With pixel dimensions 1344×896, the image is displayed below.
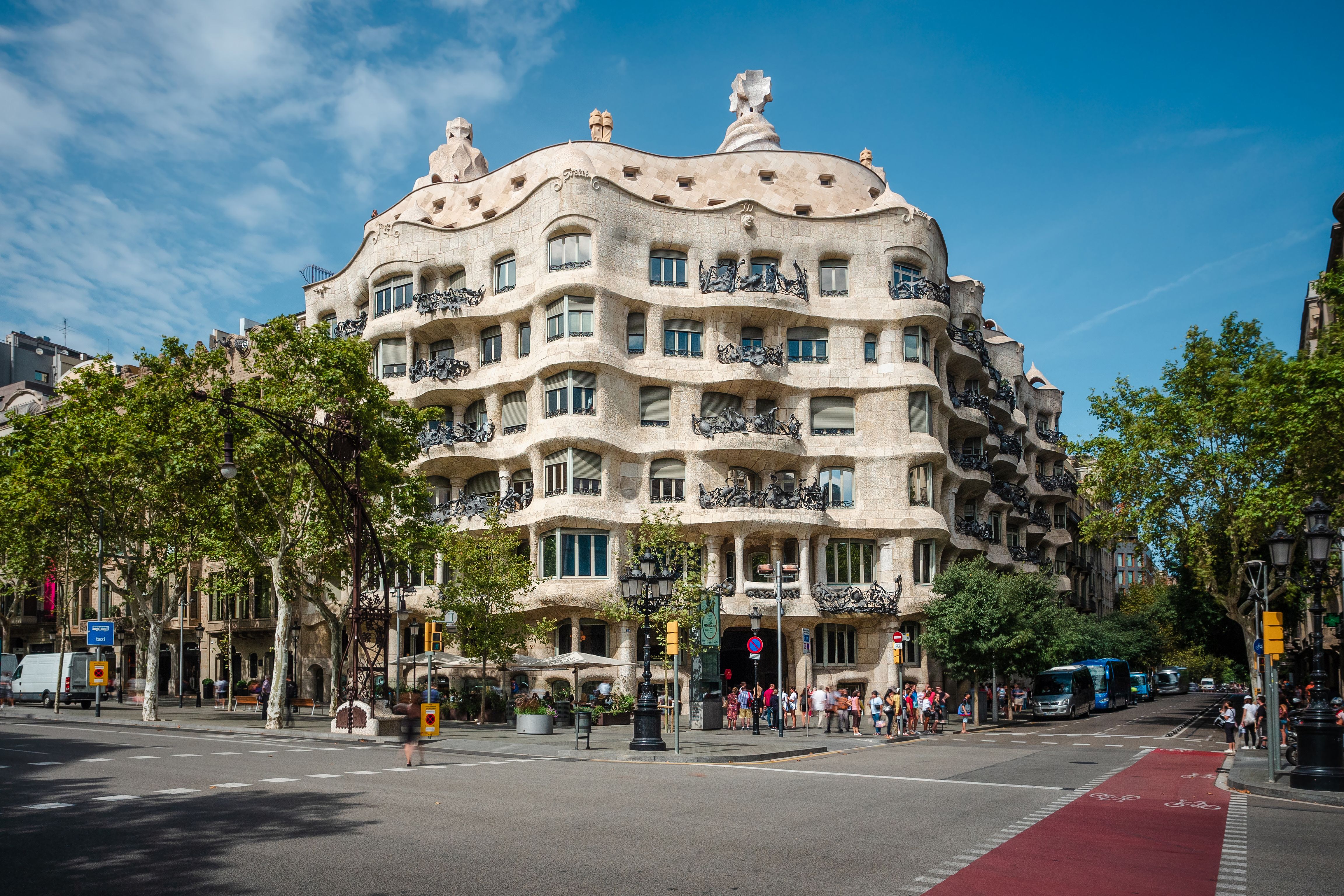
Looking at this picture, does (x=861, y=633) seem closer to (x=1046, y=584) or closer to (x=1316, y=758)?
(x=1046, y=584)

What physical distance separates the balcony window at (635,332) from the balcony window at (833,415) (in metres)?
8.35

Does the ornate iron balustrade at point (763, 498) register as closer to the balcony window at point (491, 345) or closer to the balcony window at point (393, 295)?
the balcony window at point (491, 345)

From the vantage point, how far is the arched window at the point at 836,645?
45625 millimetres

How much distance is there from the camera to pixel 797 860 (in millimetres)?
10648

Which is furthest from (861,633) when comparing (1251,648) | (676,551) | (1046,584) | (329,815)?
(329,815)

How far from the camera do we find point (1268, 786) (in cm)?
1852

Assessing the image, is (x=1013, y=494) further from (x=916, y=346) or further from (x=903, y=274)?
(x=903, y=274)

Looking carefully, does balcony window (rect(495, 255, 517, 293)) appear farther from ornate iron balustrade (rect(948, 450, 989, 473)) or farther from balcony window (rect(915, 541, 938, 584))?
ornate iron balustrade (rect(948, 450, 989, 473))

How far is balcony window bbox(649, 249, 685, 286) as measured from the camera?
45.7 metres

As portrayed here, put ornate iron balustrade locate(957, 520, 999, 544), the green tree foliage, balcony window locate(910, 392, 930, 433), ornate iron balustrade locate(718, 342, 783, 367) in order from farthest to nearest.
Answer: ornate iron balustrade locate(957, 520, 999, 544) → balcony window locate(910, 392, 930, 433) → ornate iron balustrade locate(718, 342, 783, 367) → the green tree foliage

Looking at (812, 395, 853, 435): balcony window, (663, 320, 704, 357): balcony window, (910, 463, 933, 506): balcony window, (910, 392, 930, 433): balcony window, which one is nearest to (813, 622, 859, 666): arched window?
(910, 463, 933, 506): balcony window

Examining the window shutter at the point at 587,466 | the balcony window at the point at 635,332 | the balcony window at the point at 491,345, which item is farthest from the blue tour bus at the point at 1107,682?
the balcony window at the point at 491,345

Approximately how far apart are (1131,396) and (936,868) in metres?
38.1

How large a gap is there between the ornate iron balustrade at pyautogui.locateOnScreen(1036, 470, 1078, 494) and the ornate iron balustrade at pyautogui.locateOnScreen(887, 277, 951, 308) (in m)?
28.1
